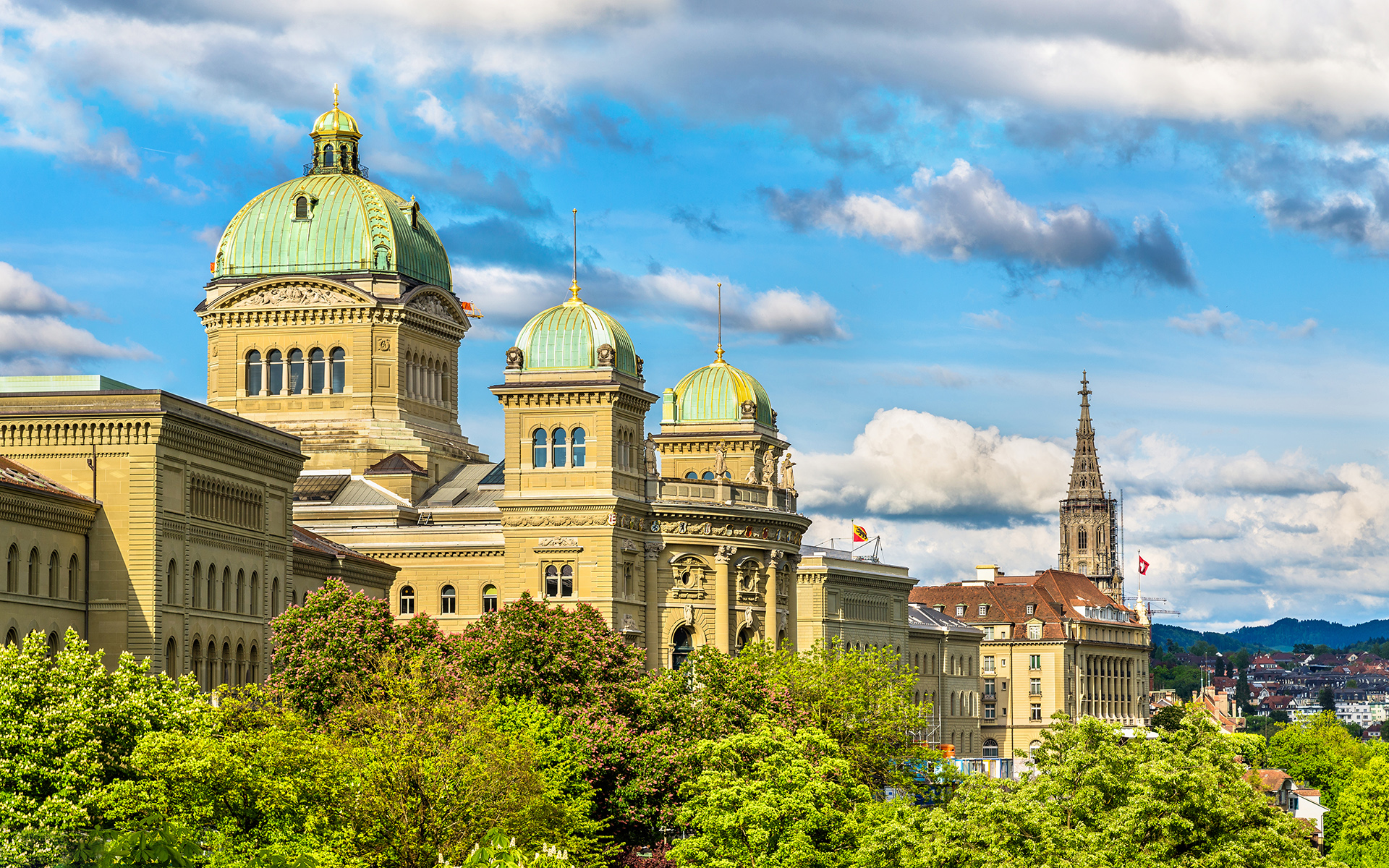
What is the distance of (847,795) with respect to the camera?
86500mm

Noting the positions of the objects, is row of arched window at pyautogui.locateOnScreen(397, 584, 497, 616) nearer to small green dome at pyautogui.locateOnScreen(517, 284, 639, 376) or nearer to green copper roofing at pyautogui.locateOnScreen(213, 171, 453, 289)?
small green dome at pyautogui.locateOnScreen(517, 284, 639, 376)

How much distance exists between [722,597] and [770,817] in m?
51.7

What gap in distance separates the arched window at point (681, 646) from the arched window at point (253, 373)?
32.5 m

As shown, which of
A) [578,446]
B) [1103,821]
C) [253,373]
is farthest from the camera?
[253,373]

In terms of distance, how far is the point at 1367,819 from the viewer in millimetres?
164000

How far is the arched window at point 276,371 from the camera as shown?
142125mm

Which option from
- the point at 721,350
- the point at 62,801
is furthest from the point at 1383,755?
the point at 62,801

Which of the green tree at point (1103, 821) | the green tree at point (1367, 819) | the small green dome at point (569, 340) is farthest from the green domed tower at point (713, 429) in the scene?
the green tree at point (1103, 821)

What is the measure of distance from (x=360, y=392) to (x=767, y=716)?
5008cm

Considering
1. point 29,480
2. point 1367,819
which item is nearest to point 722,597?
point 29,480

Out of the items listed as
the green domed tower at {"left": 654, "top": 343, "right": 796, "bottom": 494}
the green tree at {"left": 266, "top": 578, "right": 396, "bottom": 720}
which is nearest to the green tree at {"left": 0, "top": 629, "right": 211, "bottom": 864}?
the green tree at {"left": 266, "top": 578, "right": 396, "bottom": 720}

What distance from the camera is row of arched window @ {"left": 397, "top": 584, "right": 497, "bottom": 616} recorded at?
12988cm

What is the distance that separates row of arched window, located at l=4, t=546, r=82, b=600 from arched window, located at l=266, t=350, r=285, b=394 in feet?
184

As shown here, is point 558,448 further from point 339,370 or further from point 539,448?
point 339,370
